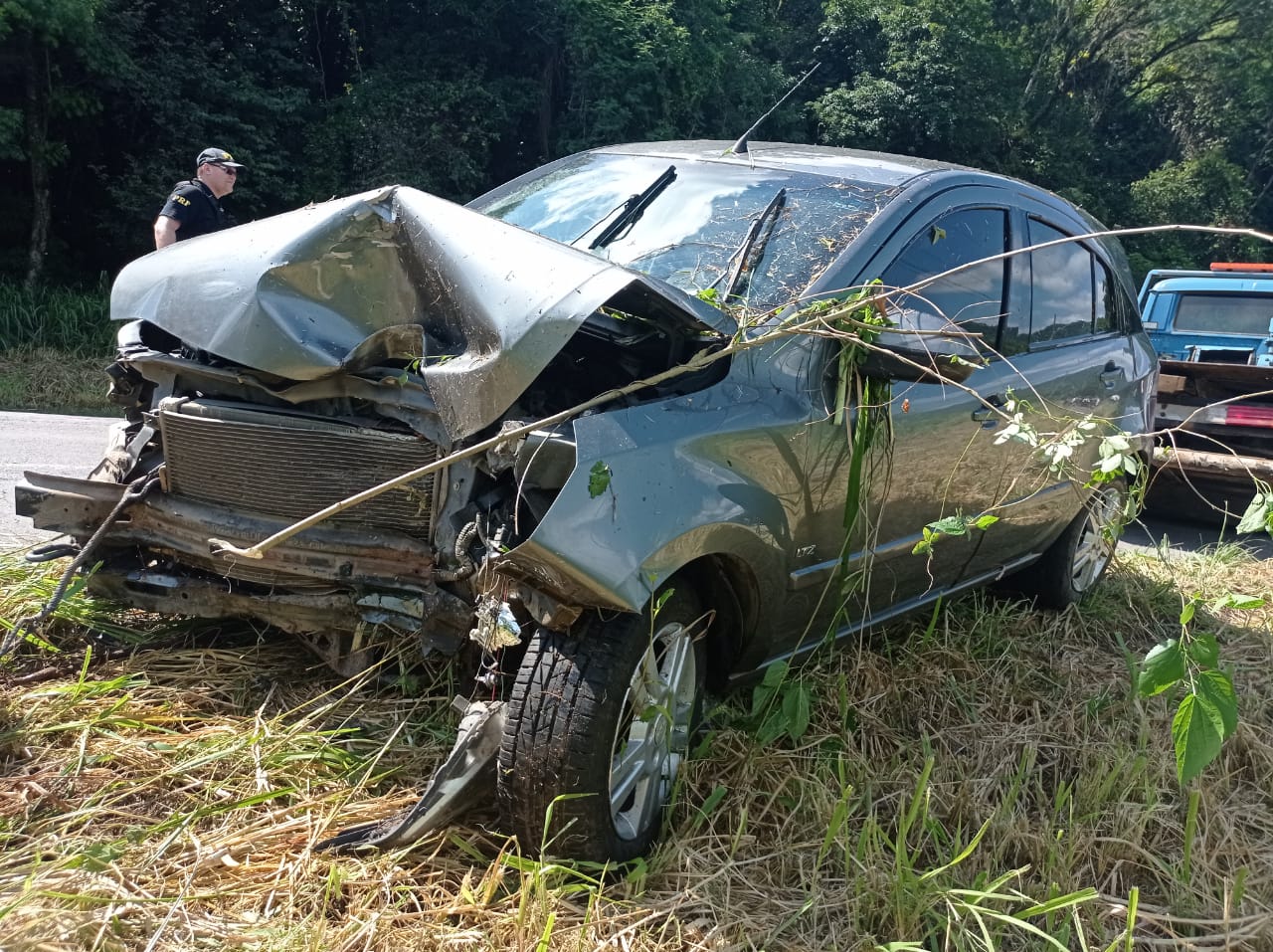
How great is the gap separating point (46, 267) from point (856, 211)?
12.7m

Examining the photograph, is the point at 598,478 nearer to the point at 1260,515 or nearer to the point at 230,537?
the point at 230,537

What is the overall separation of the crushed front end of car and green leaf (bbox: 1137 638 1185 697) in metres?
1.16

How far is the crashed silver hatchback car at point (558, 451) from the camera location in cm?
255

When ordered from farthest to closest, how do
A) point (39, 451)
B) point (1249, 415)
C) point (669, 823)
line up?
1. point (1249, 415)
2. point (39, 451)
3. point (669, 823)

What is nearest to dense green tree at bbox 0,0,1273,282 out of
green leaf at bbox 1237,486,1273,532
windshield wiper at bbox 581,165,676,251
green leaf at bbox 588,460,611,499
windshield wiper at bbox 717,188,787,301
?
windshield wiper at bbox 581,165,676,251

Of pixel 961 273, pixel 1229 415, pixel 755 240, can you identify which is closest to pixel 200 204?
pixel 755 240

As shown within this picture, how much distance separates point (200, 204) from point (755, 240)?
383 cm

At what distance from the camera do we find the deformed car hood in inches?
105

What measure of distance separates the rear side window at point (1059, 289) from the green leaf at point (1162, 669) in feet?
6.50

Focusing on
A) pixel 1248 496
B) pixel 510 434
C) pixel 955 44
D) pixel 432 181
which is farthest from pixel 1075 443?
pixel 955 44

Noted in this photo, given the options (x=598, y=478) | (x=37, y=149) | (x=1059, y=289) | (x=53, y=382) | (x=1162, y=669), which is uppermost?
(x=37, y=149)

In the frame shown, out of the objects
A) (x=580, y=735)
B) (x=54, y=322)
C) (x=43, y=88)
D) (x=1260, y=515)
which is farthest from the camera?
(x=43, y=88)

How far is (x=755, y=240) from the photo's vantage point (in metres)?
3.50

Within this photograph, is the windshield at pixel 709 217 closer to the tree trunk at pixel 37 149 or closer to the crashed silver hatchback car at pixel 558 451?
the crashed silver hatchback car at pixel 558 451
